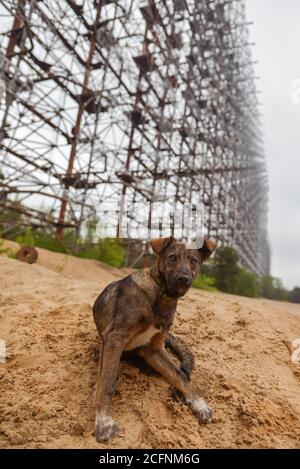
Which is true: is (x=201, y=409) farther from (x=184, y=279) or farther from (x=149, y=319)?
(x=184, y=279)

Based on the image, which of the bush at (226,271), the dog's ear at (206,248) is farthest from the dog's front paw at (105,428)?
the bush at (226,271)

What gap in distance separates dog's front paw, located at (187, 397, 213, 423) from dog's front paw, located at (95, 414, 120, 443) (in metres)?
0.54

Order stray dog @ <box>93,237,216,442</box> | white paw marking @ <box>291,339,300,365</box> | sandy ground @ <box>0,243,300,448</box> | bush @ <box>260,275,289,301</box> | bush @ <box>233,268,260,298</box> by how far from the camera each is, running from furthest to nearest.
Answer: bush @ <box>260,275,289,301</box>, bush @ <box>233,268,260,298</box>, white paw marking @ <box>291,339,300,365</box>, stray dog @ <box>93,237,216,442</box>, sandy ground @ <box>0,243,300,448</box>

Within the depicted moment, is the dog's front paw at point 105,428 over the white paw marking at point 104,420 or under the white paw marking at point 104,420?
under

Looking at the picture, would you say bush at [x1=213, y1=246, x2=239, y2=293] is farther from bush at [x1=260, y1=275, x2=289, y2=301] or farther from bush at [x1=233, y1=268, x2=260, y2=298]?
bush at [x1=260, y1=275, x2=289, y2=301]

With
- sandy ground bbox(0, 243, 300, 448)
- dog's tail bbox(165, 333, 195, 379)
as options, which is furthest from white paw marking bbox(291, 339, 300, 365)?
dog's tail bbox(165, 333, 195, 379)

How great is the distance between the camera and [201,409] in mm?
2428

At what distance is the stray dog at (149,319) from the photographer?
2352 mm

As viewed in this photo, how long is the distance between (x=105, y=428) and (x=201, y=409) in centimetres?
65

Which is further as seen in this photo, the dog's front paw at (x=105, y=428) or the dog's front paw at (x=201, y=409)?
the dog's front paw at (x=201, y=409)

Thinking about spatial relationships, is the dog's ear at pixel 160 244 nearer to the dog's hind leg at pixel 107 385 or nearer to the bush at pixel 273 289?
the dog's hind leg at pixel 107 385

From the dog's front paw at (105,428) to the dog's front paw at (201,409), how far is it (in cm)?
54

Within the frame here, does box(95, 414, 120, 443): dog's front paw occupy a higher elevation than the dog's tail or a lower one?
lower

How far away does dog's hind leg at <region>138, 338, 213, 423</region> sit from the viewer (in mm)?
2428
